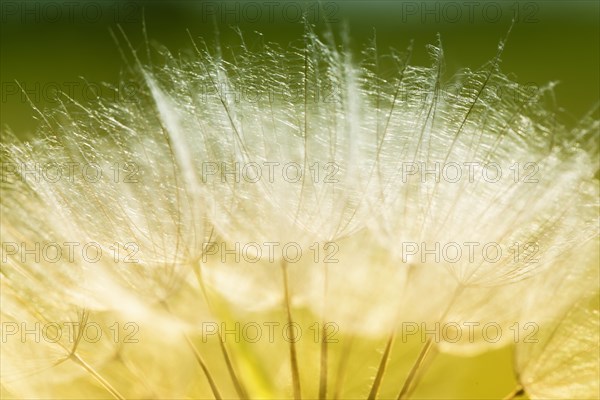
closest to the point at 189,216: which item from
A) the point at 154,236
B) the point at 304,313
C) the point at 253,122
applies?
the point at 154,236

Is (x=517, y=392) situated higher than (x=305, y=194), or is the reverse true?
(x=305, y=194)

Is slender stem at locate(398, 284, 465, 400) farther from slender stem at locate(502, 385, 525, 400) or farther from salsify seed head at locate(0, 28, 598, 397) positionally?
slender stem at locate(502, 385, 525, 400)

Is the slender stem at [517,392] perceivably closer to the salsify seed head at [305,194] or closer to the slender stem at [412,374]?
the salsify seed head at [305,194]

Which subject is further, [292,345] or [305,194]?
[305,194]

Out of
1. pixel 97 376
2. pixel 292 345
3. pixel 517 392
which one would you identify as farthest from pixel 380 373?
pixel 97 376

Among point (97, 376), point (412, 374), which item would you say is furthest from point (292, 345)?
point (97, 376)

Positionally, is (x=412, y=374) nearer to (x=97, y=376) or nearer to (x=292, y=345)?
(x=292, y=345)

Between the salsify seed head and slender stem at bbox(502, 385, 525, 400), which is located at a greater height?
the salsify seed head

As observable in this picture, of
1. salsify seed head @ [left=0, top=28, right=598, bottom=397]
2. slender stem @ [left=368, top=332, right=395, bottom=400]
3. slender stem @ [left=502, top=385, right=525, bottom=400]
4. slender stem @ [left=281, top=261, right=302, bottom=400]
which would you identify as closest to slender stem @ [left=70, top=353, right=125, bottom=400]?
salsify seed head @ [left=0, top=28, right=598, bottom=397]

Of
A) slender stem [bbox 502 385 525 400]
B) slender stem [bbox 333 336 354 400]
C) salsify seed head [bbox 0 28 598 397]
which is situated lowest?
slender stem [bbox 502 385 525 400]

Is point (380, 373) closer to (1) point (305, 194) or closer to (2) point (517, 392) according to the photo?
(2) point (517, 392)
